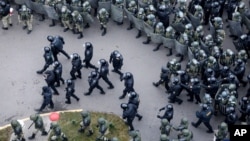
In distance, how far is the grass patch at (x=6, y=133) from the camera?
24.3 meters

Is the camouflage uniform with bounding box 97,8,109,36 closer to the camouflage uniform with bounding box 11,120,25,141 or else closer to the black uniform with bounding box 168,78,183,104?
the black uniform with bounding box 168,78,183,104

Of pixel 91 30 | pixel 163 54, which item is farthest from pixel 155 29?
pixel 91 30

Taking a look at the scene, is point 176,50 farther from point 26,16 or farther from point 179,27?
point 26,16

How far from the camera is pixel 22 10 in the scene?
2811cm

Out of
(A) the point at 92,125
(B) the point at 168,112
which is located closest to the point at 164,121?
(B) the point at 168,112

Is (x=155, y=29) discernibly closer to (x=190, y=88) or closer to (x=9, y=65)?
(x=190, y=88)

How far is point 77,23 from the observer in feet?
92.3

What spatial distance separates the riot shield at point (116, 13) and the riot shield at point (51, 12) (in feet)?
9.35

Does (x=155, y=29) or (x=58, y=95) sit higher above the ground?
(x=155, y=29)

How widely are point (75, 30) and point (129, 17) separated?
282cm

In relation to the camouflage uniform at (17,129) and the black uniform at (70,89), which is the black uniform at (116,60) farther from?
the camouflage uniform at (17,129)

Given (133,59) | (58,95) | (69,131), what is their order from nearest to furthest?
(69,131) → (58,95) → (133,59)

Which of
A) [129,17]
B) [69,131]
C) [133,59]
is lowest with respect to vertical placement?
[69,131]

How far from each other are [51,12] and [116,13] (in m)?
3.29
